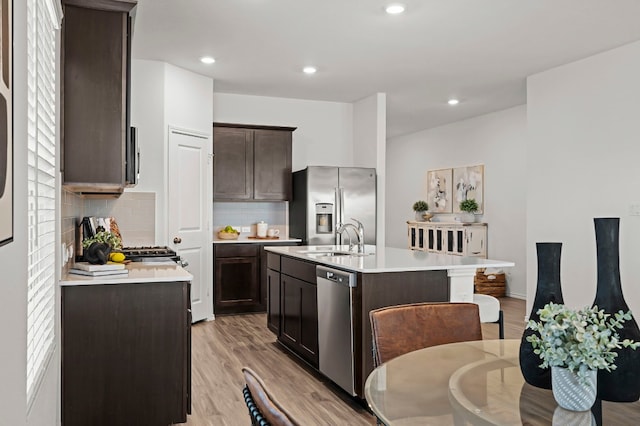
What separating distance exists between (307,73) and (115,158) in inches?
126

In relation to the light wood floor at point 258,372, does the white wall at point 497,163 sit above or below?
above

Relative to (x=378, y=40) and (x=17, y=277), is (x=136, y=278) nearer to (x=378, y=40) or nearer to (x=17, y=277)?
(x=17, y=277)

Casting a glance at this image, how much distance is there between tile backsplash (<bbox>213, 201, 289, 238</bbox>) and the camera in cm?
685

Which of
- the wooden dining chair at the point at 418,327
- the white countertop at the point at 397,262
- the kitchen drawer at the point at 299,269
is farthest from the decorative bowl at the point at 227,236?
the wooden dining chair at the point at 418,327

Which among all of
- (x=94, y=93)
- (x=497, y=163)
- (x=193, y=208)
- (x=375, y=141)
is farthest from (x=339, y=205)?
(x=94, y=93)

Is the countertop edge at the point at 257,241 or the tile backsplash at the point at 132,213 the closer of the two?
the tile backsplash at the point at 132,213

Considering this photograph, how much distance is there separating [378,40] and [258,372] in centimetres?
293

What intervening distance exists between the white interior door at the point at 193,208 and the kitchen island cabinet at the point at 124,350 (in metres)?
2.79

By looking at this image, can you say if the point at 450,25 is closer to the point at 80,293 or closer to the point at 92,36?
the point at 92,36

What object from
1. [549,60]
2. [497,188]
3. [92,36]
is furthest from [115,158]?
[497,188]

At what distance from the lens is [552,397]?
1407mm

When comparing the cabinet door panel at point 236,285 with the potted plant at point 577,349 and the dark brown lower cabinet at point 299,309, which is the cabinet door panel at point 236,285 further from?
the potted plant at point 577,349

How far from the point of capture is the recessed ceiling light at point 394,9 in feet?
13.0


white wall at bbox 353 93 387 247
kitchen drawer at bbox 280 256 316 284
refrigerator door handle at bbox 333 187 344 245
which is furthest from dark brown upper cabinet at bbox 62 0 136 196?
white wall at bbox 353 93 387 247
